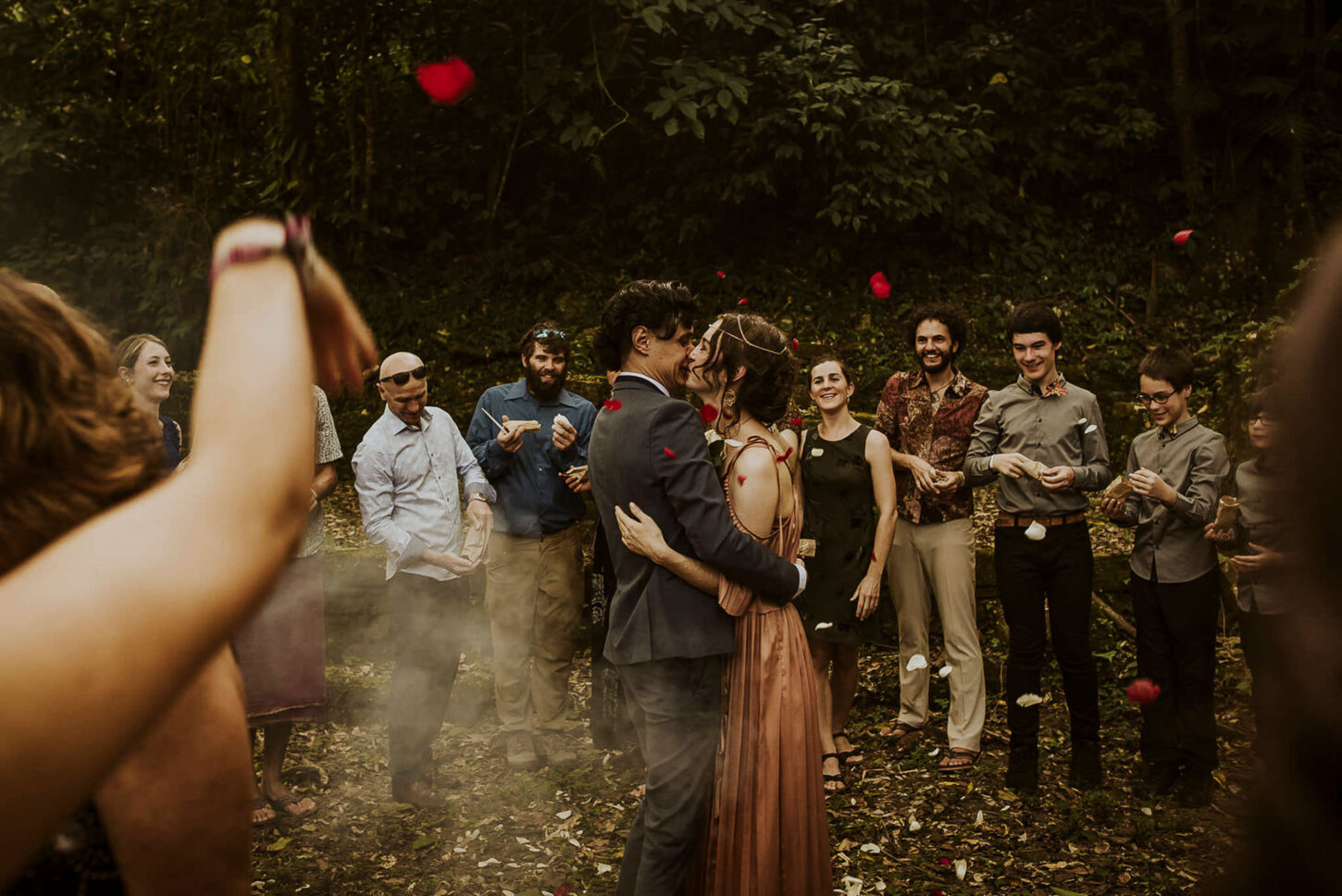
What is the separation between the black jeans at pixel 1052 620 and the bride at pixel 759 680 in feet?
6.80

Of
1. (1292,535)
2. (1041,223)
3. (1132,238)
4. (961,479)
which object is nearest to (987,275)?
(1041,223)

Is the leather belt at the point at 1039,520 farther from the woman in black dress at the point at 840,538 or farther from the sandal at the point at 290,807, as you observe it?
→ the sandal at the point at 290,807

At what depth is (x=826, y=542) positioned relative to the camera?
535 centimetres

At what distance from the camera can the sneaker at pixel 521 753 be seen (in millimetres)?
5496

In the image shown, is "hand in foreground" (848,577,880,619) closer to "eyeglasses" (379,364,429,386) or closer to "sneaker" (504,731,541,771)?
"sneaker" (504,731,541,771)

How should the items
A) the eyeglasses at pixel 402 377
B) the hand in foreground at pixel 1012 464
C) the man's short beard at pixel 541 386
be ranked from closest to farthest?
the hand in foreground at pixel 1012 464 < the eyeglasses at pixel 402 377 < the man's short beard at pixel 541 386

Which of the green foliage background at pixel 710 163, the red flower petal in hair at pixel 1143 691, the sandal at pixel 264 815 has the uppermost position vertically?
the green foliage background at pixel 710 163

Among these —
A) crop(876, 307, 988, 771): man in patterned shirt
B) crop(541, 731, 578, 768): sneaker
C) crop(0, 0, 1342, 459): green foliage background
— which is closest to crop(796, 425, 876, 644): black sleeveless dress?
crop(876, 307, 988, 771): man in patterned shirt

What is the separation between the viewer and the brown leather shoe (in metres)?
5.04

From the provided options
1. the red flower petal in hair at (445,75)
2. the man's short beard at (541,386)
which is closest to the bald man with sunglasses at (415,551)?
the man's short beard at (541,386)

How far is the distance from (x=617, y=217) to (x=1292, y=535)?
12.0m

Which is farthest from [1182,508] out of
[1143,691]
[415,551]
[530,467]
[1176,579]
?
[415,551]

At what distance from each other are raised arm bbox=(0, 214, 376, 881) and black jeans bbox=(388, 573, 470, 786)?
459cm

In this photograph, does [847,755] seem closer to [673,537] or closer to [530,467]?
[530,467]
